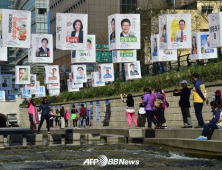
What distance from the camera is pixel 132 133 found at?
24.7 m

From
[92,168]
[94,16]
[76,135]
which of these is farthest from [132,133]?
[94,16]

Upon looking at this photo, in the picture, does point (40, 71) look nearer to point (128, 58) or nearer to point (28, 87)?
point (28, 87)

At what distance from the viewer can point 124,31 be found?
31.7m

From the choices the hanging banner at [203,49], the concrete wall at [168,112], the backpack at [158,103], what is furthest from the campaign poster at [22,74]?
the backpack at [158,103]

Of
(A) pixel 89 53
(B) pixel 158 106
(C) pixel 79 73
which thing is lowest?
(B) pixel 158 106

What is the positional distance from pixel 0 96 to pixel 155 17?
22408 millimetres

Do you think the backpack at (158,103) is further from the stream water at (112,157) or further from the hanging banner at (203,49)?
the hanging banner at (203,49)

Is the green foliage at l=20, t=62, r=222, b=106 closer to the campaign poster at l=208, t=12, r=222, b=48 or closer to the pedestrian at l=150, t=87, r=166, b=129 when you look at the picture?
the campaign poster at l=208, t=12, r=222, b=48

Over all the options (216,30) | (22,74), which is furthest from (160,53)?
(22,74)

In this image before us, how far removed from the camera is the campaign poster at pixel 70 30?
3088 cm

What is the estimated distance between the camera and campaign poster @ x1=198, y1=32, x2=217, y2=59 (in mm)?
33125

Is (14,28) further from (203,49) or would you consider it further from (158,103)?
(203,49)

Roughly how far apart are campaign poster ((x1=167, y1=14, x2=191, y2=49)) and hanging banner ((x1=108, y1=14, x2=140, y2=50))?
2.17 meters

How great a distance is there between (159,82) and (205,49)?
3.05m
